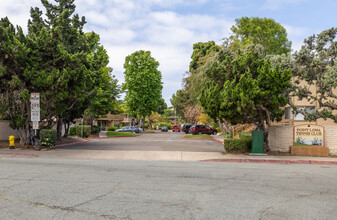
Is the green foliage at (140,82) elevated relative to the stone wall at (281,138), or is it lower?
elevated

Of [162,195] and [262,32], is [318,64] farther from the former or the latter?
[262,32]

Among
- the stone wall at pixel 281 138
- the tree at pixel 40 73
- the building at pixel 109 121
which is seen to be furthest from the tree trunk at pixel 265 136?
the building at pixel 109 121

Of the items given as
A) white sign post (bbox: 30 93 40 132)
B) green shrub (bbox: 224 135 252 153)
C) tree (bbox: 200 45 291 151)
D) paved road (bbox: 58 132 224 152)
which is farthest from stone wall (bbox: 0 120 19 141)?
green shrub (bbox: 224 135 252 153)

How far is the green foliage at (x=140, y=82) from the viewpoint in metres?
53.5

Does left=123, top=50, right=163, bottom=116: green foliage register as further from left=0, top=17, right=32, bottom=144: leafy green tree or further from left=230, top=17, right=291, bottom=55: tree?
left=0, top=17, right=32, bottom=144: leafy green tree

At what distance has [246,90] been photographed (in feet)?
47.5

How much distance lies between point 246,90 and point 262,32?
3150 centimetres

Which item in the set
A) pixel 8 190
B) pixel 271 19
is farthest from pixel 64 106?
pixel 271 19

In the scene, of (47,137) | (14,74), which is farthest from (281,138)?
(14,74)

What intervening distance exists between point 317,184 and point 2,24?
18.9 m

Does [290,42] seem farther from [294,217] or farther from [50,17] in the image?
[294,217]

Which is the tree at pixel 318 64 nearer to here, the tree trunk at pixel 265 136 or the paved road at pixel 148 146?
the tree trunk at pixel 265 136

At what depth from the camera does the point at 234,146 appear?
16.5m

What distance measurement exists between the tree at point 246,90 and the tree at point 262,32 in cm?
2719
